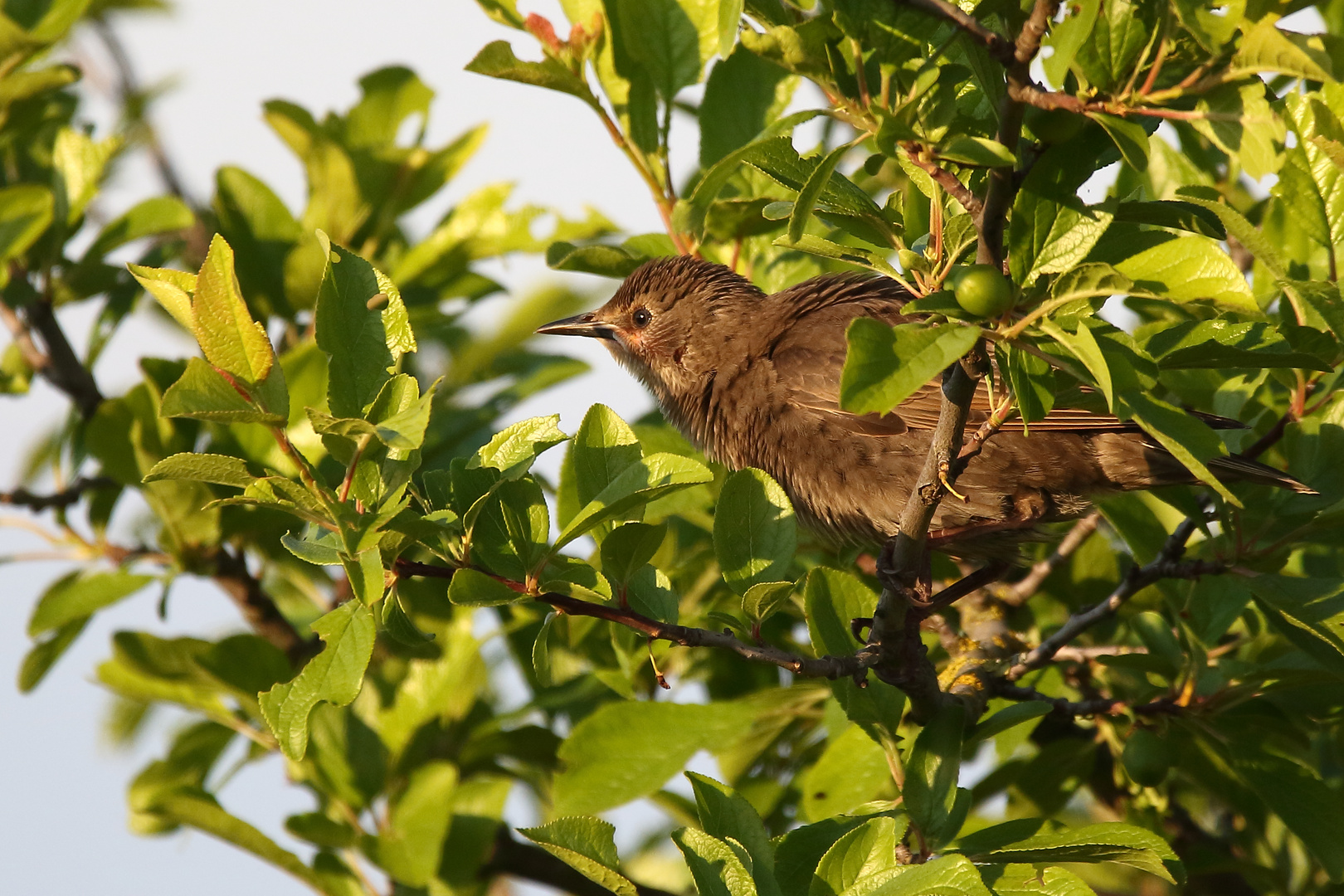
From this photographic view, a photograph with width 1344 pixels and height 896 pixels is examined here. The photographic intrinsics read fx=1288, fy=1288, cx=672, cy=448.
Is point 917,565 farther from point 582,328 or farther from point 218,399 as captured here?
point 582,328

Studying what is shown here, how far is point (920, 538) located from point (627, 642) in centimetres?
102

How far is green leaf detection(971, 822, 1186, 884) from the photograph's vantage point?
2623mm

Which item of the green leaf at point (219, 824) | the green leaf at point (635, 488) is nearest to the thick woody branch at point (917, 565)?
the green leaf at point (635, 488)

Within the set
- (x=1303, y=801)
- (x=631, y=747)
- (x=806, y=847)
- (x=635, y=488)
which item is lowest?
(x=1303, y=801)

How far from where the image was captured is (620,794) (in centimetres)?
367

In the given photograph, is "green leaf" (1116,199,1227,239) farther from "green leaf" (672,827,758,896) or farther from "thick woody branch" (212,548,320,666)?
"thick woody branch" (212,548,320,666)

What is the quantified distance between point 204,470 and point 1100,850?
193cm

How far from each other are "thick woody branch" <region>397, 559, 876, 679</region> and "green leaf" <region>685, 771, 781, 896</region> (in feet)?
0.93

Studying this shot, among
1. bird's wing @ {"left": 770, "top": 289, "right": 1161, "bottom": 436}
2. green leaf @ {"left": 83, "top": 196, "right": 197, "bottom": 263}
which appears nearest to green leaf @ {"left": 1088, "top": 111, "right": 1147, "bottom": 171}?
bird's wing @ {"left": 770, "top": 289, "right": 1161, "bottom": 436}

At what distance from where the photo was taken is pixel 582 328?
5.84 meters

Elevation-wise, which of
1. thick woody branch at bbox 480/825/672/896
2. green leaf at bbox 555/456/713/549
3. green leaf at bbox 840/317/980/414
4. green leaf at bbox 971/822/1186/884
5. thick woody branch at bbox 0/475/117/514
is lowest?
thick woody branch at bbox 480/825/672/896

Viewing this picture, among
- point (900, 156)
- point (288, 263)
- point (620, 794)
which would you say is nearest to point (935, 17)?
point (900, 156)

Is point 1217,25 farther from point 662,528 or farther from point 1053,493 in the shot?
point 1053,493

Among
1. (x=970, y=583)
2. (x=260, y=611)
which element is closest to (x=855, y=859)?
(x=970, y=583)
